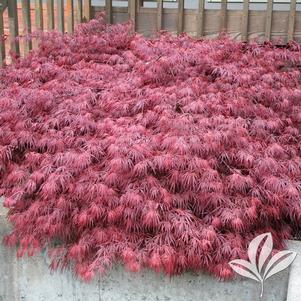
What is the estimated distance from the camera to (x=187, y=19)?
16.1 feet

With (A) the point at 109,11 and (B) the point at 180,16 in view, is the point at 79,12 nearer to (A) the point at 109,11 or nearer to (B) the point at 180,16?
(A) the point at 109,11

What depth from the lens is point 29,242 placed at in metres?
2.83

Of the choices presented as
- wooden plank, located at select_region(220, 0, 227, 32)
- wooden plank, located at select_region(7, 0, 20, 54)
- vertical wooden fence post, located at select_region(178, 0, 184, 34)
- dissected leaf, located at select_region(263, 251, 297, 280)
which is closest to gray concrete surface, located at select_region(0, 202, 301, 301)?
dissected leaf, located at select_region(263, 251, 297, 280)

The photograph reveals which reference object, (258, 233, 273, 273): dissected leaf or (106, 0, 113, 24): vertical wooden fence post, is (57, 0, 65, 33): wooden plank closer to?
(106, 0, 113, 24): vertical wooden fence post

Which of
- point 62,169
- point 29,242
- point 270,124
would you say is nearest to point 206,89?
point 270,124

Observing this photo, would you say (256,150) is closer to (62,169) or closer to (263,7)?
(62,169)

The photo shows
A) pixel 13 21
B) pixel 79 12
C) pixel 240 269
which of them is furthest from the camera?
pixel 79 12

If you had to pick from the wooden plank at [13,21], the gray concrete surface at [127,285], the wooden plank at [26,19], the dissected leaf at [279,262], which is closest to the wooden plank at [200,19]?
the wooden plank at [26,19]

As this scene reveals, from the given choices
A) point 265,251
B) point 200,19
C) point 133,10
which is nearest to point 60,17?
point 133,10

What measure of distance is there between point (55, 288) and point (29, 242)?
34 centimetres

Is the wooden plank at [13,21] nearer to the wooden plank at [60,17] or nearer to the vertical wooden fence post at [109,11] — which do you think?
the wooden plank at [60,17]

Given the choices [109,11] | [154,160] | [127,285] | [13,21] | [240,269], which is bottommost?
[127,285]

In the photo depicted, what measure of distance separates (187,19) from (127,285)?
3.03 metres
